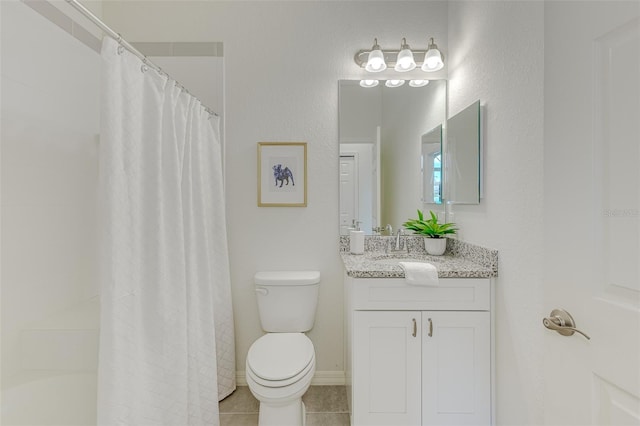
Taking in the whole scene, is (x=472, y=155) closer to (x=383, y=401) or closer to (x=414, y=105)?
(x=414, y=105)

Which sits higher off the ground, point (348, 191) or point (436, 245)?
point (348, 191)

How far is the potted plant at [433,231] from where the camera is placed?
6.59 feet

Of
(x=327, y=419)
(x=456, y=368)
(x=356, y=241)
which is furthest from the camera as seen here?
(x=356, y=241)

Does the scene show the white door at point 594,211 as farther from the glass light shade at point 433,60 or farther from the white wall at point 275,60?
the white wall at point 275,60

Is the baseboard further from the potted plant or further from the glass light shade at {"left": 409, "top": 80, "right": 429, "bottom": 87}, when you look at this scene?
the glass light shade at {"left": 409, "top": 80, "right": 429, "bottom": 87}

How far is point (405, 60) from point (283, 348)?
6.02 feet

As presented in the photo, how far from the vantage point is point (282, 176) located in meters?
2.18

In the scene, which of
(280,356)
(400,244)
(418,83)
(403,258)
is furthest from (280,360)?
(418,83)

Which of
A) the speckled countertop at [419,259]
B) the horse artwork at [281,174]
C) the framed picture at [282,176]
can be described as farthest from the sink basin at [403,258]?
the horse artwork at [281,174]

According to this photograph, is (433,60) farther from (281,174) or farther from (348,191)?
(281,174)

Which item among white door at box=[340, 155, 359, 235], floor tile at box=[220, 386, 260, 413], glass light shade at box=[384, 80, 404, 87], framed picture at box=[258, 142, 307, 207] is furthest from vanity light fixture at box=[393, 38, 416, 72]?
floor tile at box=[220, 386, 260, 413]

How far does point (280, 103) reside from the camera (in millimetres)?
2174

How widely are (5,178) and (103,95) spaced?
75 cm

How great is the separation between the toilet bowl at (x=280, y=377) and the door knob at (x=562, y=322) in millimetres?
1049
